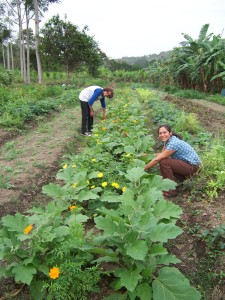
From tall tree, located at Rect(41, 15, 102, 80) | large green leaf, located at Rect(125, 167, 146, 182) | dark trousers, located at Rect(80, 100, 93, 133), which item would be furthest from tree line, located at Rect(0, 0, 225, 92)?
large green leaf, located at Rect(125, 167, 146, 182)

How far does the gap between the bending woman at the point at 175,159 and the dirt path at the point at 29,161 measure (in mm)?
1996

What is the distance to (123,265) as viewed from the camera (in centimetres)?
268

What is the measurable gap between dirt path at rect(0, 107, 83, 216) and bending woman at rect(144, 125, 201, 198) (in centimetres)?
200

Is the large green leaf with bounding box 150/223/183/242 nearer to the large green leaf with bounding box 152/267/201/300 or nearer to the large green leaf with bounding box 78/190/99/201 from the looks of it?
the large green leaf with bounding box 152/267/201/300

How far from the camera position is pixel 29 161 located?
5934 mm

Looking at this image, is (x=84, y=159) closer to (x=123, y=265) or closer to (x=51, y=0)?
(x=123, y=265)

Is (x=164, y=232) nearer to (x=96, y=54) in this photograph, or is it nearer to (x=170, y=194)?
(x=170, y=194)

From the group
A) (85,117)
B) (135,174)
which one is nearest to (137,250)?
(135,174)

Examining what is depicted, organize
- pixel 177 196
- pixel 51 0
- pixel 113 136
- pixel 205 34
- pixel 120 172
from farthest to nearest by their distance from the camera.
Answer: pixel 51 0 < pixel 205 34 < pixel 113 136 < pixel 177 196 < pixel 120 172

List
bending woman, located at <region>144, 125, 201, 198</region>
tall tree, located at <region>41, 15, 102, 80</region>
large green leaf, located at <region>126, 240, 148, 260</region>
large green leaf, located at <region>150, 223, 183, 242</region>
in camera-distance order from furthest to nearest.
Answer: tall tree, located at <region>41, 15, 102, 80</region> → bending woman, located at <region>144, 125, 201, 198</region> → large green leaf, located at <region>150, 223, 183, 242</region> → large green leaf, located at <region>126, 240, 148, 260</region>

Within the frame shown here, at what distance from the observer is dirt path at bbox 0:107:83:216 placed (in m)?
4.50

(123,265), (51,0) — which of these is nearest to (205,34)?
(51,0)

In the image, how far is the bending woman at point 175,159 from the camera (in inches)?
177

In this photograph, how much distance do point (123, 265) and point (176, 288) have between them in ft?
2.01
